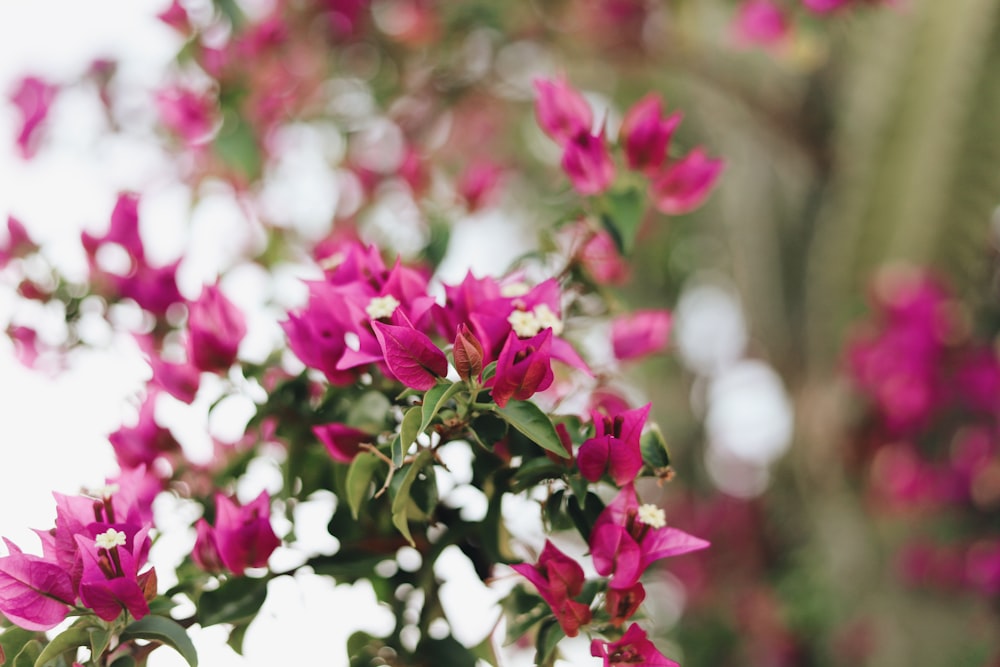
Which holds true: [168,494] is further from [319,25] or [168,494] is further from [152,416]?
[319,25]

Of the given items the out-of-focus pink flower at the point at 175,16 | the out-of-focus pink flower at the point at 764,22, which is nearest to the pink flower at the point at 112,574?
the out-of-focus pink flower at the point at 175,16

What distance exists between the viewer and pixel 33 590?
49 centimetres

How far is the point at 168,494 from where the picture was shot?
2.28 feet

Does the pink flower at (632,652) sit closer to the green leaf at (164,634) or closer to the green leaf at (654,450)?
the green leaf at (654,450)

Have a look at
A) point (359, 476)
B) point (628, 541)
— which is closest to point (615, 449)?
point (628, 541)

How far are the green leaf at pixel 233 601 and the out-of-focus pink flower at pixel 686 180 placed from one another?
1.50 feet

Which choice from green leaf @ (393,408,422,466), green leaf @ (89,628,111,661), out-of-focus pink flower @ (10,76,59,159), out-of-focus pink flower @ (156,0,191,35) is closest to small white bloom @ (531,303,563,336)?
green leaf @ (393,408,422,466)

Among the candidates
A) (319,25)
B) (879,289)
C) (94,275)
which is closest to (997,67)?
(879,289)

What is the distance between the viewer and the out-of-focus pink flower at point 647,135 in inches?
28.0

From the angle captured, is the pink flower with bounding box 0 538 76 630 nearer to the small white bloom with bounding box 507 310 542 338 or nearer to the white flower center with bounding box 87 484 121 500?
the white flower center with bounding box 87 484 121 500

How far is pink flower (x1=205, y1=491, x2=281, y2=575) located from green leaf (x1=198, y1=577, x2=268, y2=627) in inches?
0.5

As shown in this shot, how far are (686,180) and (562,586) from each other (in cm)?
40

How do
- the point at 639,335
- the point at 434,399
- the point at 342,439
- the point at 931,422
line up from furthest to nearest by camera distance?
the point at 931,422 < the point at 639,335 < the point at 342,439 < the point at 434,399

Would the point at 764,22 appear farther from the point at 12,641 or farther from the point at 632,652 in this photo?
the point at 12,641
